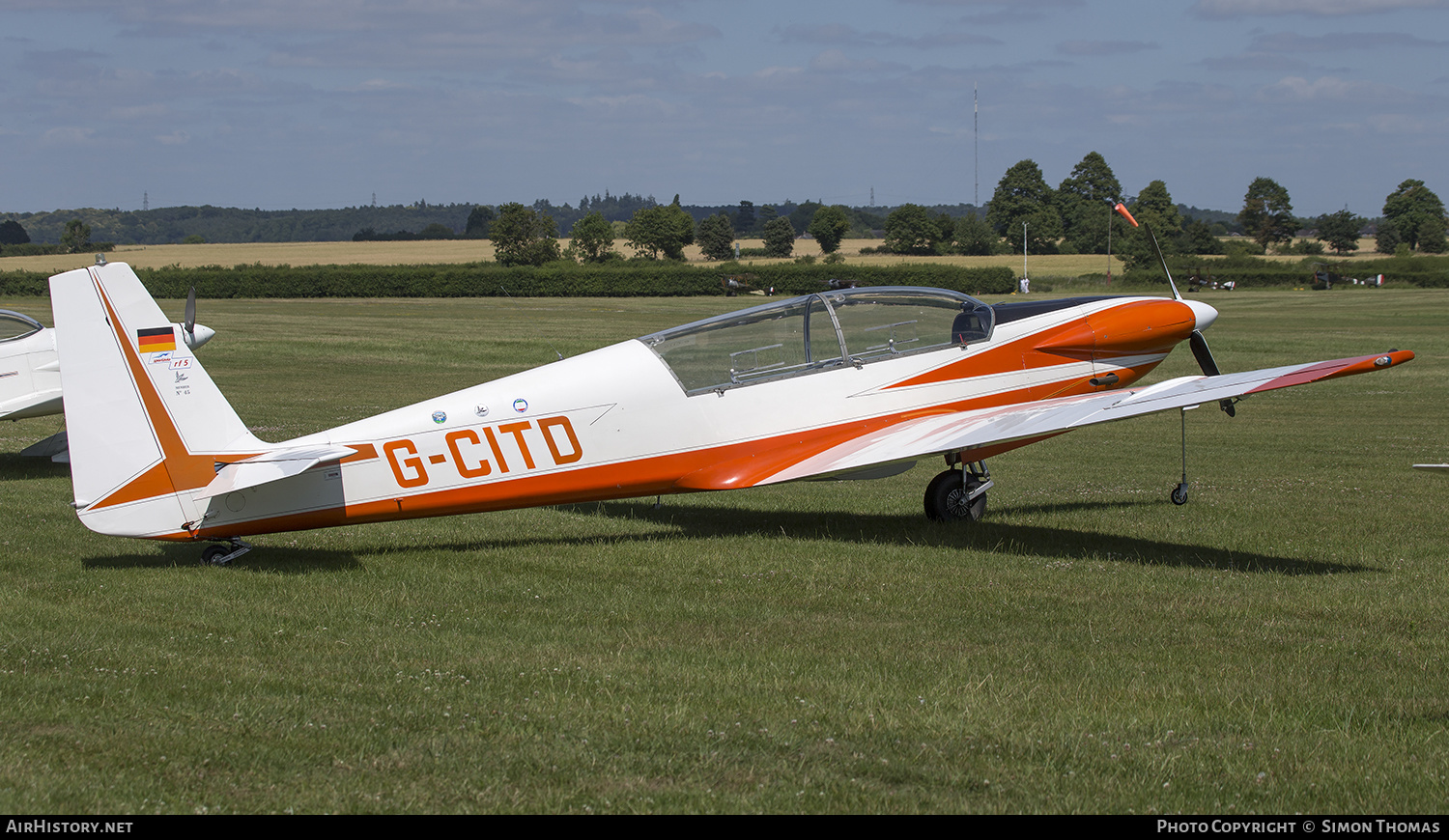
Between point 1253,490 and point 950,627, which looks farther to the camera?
point 1253,490

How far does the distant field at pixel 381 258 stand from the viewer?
286 feet

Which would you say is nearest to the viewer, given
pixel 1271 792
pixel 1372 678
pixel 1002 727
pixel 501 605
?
pixel 1271 792

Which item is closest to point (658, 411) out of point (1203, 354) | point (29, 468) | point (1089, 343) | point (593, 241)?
point (1089, 343)

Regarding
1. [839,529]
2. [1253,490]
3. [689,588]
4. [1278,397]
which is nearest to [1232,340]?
[1278,397]

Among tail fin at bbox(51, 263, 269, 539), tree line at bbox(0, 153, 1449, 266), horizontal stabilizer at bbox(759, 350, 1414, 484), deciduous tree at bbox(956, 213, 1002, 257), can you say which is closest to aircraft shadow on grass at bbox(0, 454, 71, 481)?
tail fin at bbox(51, 263, 269, 539)

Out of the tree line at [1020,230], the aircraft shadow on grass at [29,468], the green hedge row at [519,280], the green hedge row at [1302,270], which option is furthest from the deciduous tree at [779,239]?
the aircraft shadow on grass at [29,468]

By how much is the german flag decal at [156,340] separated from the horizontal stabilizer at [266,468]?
0.85m

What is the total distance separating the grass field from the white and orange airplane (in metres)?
0.51

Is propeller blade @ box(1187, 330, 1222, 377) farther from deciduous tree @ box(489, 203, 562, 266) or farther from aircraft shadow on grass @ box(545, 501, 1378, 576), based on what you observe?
deciduous tree @ box(489, 203, 562, 266)

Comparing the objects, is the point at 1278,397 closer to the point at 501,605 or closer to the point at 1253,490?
the point at 1253,490

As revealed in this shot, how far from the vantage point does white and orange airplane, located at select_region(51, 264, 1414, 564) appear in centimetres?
755

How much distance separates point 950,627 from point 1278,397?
63.6 feet

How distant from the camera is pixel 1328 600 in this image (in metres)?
7.22

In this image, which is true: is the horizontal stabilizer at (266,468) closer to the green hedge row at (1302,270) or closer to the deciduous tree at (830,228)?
the green hedge row at (1302,270)
